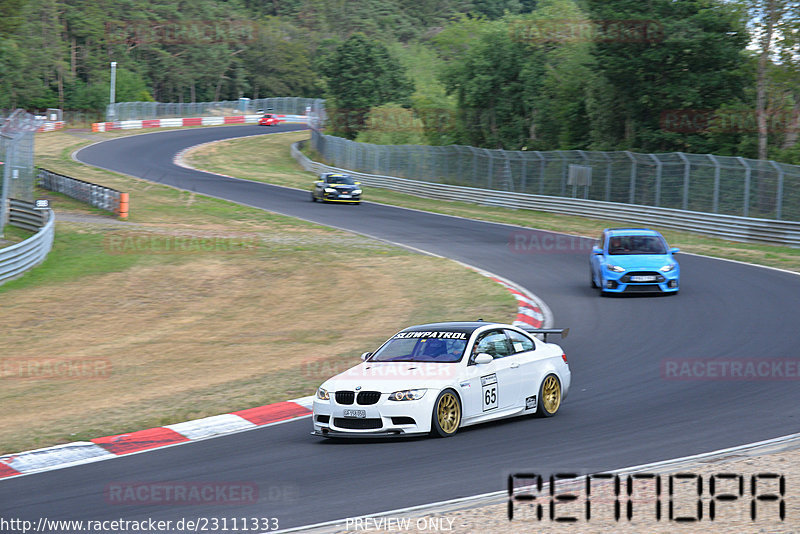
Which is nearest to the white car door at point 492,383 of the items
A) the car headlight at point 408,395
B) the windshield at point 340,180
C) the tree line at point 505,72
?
the car headlight at point 408,395

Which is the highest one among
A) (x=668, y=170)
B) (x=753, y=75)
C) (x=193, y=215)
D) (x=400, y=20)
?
(x=400, y=20)

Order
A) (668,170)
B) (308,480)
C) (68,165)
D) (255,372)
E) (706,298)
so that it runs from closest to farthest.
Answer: (308,480) < (255,372) < (706,298) < (668,170) < (68,165)

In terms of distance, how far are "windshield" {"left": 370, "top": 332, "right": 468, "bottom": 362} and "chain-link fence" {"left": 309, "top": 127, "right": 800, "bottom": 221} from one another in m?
21.5

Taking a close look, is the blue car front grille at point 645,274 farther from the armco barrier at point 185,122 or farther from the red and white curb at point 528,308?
the armco barrier at point 185,122

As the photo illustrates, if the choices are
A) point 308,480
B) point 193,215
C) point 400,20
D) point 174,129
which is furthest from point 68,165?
point 400,20

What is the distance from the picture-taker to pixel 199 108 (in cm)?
10338

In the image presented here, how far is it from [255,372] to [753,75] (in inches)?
1289

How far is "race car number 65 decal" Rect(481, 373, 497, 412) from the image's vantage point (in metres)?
11.0

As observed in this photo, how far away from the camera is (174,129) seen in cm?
8719

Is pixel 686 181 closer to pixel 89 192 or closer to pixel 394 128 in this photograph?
pixel 89 192

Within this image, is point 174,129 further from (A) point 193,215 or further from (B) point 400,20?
(B) point 400,20
